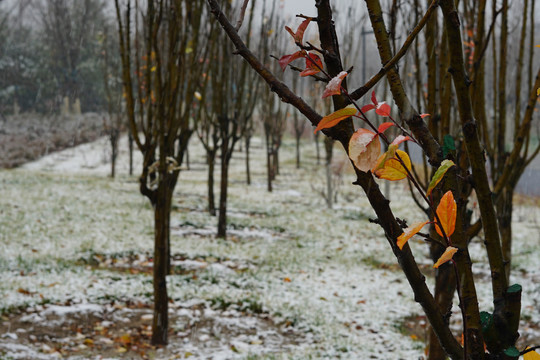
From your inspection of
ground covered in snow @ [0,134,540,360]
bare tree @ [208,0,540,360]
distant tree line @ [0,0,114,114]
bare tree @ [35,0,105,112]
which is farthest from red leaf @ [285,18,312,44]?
bare tree @ [35,0,105,112]

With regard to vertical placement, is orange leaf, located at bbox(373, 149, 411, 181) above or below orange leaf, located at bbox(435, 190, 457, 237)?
above

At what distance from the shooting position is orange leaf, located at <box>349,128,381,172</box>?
737mm

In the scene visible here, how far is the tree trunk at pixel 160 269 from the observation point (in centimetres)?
409

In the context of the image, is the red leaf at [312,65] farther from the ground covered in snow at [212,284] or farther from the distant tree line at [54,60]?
the distant tree line at [54,60]

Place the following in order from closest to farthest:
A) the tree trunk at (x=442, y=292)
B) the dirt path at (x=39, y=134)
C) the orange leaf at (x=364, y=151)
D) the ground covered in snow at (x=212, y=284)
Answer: the orange leaf at (x=364, y=151)
the tree trunk at (x=442, y=292)
the ground covered in snow at (x=212, y=284)
the dirt path at (x=39, y=134)

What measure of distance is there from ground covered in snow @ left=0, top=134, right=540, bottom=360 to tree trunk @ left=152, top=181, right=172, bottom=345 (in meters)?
0.16

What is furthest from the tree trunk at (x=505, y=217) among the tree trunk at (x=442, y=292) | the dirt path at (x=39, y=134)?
the dirt path at (x=39, y=134)

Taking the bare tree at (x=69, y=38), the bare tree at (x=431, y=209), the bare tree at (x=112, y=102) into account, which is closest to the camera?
the bare tree at (x=431, y=209)

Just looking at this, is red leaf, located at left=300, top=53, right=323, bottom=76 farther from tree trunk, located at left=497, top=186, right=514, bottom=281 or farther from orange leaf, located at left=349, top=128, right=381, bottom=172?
tree trunk, located at left=497, top=186, right=514, bottom=281

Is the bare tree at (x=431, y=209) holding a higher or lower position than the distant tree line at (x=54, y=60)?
lower

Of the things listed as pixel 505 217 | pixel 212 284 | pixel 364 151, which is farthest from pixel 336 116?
pixel 212 284

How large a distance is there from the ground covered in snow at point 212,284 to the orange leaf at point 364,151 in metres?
3.53

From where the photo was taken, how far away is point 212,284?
5.92 metres

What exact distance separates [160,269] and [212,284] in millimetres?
1914
